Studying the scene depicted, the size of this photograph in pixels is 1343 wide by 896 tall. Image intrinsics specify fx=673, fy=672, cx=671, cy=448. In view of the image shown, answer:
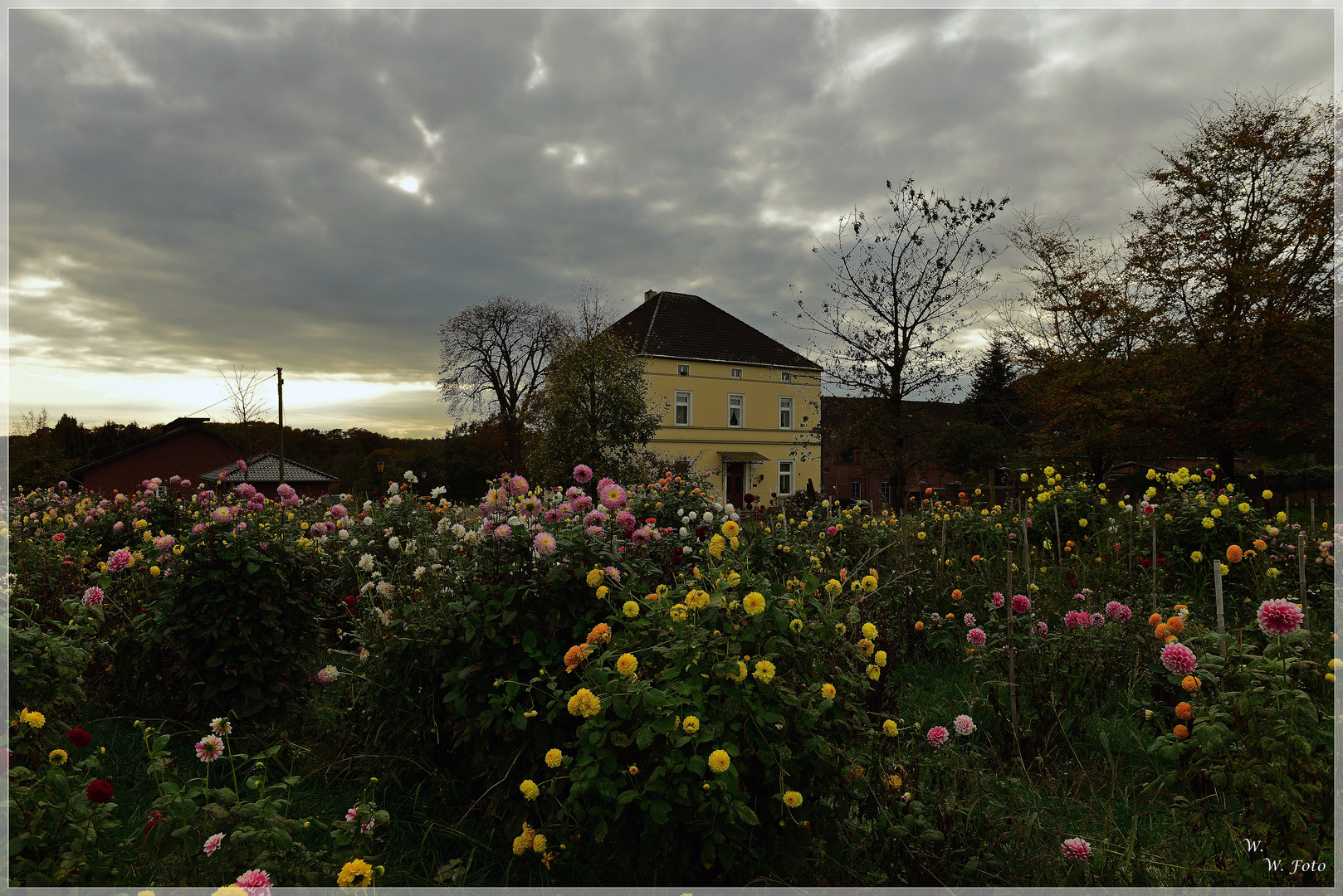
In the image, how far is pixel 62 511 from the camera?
7320 millimetres

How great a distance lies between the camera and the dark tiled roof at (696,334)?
27.8 m

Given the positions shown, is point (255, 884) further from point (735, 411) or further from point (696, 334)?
point (735, 411)

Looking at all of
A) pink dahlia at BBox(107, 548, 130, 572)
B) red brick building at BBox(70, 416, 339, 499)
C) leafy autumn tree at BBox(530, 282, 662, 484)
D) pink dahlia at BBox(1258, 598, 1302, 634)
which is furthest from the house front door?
pink dahlia at BBox(1258, 598, 1302, 634)

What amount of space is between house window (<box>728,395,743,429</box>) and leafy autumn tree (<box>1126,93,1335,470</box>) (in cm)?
1698

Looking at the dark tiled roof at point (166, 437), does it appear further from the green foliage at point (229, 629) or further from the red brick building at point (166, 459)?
the green foliage at point (229, 629)

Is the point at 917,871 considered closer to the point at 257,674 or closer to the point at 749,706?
the point at 749,706

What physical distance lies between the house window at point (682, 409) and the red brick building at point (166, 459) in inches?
751

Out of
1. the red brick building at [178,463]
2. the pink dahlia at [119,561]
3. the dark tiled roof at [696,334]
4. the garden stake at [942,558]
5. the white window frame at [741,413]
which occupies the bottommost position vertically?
the garden stake at [942,558]

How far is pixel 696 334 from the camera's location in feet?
94.6

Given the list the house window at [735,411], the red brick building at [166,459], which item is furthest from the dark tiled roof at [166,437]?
the house window at [735,411]

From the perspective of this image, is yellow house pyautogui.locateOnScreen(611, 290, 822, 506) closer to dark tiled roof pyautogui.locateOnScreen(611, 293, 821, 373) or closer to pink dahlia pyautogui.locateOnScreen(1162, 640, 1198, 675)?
dark tiled roof pyautogui.locateOnScreen(611, 293, 821, 373)

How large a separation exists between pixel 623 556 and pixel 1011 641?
1823 mm

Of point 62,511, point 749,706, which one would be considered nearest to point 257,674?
point 749,706

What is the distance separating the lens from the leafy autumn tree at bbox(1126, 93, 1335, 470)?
11.2 meters
